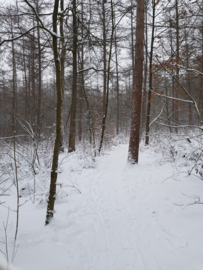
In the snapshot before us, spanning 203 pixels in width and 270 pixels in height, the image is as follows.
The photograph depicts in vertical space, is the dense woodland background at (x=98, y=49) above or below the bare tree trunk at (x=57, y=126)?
above

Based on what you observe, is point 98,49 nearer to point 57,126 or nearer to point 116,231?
point 57,126

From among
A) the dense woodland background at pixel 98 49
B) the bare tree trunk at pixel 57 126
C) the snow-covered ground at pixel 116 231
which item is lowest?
the snow-covered ground at pixel 116 231

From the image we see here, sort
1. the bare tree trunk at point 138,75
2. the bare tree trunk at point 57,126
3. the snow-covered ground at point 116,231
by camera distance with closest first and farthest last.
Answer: the snow-covered ground at point 116,231 < the bare tree trunk at point 57,126 < the bare tree trunk at point 138,75

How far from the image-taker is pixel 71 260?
160 cm

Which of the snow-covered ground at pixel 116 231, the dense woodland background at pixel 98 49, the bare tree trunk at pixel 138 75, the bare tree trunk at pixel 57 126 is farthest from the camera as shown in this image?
the bare tree trunk at pixel 138 75

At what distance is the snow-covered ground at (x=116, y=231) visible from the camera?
1.56 m

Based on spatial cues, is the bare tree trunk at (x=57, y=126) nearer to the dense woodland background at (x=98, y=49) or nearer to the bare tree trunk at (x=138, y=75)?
the dense woodland background at (x=98, y=49)

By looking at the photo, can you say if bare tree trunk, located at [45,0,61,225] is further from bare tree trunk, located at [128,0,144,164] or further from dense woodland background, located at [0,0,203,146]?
bare tree trunk, located at [128,0,144,164]

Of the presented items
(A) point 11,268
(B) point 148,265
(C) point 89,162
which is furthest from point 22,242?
(C) point 89,162

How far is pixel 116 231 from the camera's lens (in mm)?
2109

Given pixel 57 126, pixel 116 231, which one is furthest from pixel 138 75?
pixel 116 231

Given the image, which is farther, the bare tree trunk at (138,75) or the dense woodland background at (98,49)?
the bare tree trunk at (138,75)

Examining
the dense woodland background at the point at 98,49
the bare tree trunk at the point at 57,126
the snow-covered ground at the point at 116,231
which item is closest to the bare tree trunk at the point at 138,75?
the dense woodland background at the point at 98,49

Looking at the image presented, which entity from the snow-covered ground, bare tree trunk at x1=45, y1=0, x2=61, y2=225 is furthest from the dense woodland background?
the snow-covered ground
